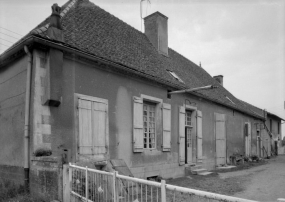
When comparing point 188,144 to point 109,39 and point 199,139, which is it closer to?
point 199,139

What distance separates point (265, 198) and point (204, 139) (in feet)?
20.2

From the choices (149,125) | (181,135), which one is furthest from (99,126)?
(181,135)

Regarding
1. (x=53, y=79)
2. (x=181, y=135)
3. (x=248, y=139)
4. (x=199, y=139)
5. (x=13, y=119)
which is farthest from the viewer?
(x=248, y=139)

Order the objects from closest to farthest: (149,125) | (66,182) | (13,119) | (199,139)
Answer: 1. (66,182)
2. (13,119)
3. (149,125)
4. (199,139)

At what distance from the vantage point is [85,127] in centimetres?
685

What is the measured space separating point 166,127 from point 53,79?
4.99m

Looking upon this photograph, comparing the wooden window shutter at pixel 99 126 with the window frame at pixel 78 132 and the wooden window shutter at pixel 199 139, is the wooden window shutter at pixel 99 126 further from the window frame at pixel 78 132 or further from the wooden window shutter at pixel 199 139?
the wooden window shutter at pixel 199 139

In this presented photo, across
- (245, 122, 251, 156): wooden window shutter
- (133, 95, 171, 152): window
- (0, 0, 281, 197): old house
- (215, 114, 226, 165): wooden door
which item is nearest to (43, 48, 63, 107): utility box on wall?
(0, 0, 281, 197): old house

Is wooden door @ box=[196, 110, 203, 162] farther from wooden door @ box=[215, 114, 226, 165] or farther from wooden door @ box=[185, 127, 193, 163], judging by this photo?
wooden door @ box=[215, 114, 226, 165]

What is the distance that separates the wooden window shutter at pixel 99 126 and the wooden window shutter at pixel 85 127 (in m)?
0.13

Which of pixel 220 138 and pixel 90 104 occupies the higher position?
pixel 90 104

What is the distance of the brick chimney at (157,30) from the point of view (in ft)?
40.8

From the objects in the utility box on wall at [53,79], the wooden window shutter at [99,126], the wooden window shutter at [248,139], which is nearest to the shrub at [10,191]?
the wooden window shutter at [99,126]

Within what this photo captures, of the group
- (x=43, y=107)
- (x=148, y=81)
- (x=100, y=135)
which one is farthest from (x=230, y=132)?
(x=43, y=107)
